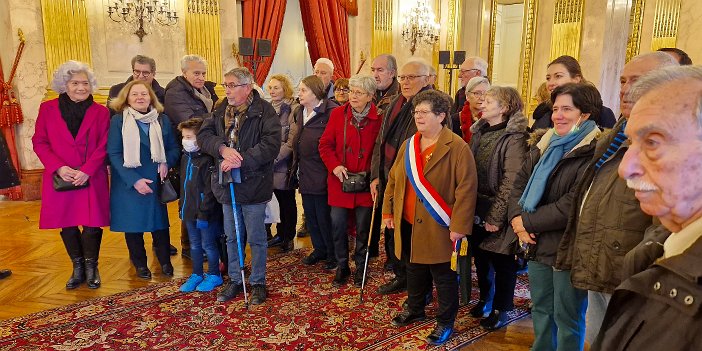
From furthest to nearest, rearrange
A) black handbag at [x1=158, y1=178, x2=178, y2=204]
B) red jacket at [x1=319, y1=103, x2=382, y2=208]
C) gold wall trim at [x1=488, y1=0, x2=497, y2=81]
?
gold wall trim at [x1=488, y1=0, x2=497, y2=81] < black handbag at [x1=158, y1=178, x2=178, y2=204] < red jacket at [x1=319, y1=103, x2=382, y2=208]

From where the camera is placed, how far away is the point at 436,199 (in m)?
2.64

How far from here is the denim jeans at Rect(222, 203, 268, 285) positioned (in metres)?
3.27

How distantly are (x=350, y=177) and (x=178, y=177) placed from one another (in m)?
1.45

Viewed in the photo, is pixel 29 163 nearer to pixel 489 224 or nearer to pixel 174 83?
pixel 174 83

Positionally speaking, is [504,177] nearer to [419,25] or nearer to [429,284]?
[429,284]

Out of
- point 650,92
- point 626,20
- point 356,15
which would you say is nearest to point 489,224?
point 650,92

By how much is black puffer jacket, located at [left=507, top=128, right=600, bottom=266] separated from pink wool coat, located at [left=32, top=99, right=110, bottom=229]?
293 centimetres

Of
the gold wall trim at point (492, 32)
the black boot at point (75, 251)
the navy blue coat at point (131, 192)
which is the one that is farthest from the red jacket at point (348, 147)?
the gold wall trim at point (492, 32)

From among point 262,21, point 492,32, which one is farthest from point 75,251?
point 492,32

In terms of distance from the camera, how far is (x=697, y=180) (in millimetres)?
887

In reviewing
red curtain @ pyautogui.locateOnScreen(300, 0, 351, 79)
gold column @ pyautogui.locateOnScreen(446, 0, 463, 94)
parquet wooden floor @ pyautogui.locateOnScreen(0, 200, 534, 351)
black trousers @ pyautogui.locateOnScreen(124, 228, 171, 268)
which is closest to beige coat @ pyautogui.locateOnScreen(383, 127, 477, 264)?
parquet wooden floor @ pyautogui.locateOnScreen(0, 200, 534, 351)

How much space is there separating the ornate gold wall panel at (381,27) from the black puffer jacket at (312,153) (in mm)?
5831

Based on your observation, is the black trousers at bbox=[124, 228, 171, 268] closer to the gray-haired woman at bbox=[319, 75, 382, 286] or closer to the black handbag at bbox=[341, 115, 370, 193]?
the gray-haired woman at bbox=[319, 75, 382, 286]

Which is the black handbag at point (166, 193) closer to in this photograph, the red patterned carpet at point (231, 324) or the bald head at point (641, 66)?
the red patterned carpet at point (231, 324)
